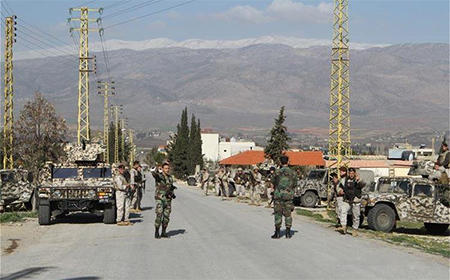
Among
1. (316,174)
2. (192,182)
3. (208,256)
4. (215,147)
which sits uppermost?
(215,147)

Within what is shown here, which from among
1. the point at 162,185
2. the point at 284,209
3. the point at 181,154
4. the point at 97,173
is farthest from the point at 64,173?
the point at 181,154

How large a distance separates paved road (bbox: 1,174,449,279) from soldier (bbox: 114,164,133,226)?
92cm

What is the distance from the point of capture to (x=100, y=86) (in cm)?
8525

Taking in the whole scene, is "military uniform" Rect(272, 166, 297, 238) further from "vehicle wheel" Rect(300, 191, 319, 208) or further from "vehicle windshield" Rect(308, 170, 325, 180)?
"vehicle windshield" Rect(308, 170, 325, 180)

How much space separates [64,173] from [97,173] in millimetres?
1053

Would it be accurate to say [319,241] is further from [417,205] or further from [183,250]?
[417,205]

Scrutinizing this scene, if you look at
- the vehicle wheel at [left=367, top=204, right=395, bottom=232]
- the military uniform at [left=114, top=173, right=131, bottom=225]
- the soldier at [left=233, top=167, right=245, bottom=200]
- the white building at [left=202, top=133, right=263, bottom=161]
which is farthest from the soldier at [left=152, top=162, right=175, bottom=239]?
the white building at [left=202, top=133, right=263, bottom=161]

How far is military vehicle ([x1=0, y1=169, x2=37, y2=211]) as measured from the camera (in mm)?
27672

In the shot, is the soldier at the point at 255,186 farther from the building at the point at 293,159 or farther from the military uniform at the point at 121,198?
the building at the point at 293,159

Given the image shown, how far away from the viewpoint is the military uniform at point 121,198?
21.3 m

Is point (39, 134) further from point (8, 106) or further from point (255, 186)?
point (255, 186)

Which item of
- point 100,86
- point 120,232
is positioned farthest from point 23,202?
point 100,86

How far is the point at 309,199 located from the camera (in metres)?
→ 37.3

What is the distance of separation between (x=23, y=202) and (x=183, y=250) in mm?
14758
